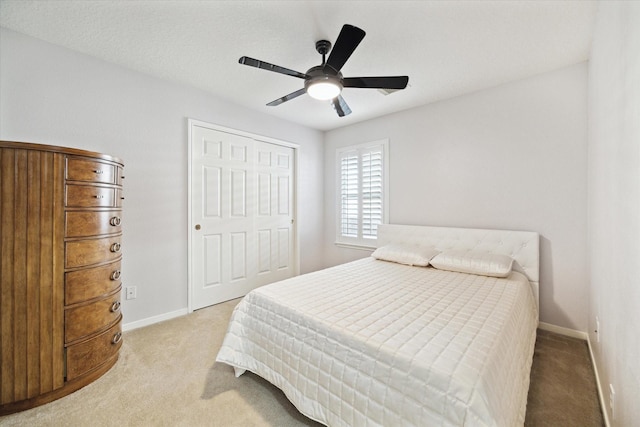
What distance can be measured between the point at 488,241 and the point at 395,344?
2.13 metres

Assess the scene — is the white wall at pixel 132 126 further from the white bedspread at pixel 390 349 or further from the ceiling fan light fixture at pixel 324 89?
the ceiling fan light fixture at pixel 324 89

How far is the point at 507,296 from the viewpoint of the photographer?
1.86 m

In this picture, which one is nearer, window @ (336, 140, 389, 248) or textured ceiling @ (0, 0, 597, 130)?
textured ceiling @ (0, 0, 597, 130)

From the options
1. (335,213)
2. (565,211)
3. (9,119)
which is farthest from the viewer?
(335,213)

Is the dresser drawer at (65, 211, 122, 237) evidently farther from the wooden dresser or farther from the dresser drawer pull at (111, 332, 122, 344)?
the dresser drawer pull at (111, 332, 122, 344)

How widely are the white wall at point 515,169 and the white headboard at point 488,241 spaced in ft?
0.44

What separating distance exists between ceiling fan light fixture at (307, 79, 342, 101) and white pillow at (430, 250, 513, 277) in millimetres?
1872

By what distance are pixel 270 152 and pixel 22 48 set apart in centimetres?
239

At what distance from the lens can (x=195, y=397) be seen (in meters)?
1.66

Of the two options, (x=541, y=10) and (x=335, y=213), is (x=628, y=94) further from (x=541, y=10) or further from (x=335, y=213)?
(x=335, y=213)

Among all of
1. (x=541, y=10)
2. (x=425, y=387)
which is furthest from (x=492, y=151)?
(x=425, y=387)

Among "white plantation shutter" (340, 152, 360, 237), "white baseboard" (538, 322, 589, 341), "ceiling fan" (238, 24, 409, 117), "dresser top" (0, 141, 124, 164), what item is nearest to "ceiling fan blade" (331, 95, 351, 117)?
"ceiling fan" (238, 24, 409, 117)

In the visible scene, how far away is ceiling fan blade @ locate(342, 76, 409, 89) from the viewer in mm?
1941

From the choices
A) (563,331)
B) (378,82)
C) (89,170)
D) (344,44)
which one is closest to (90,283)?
(89,170)
